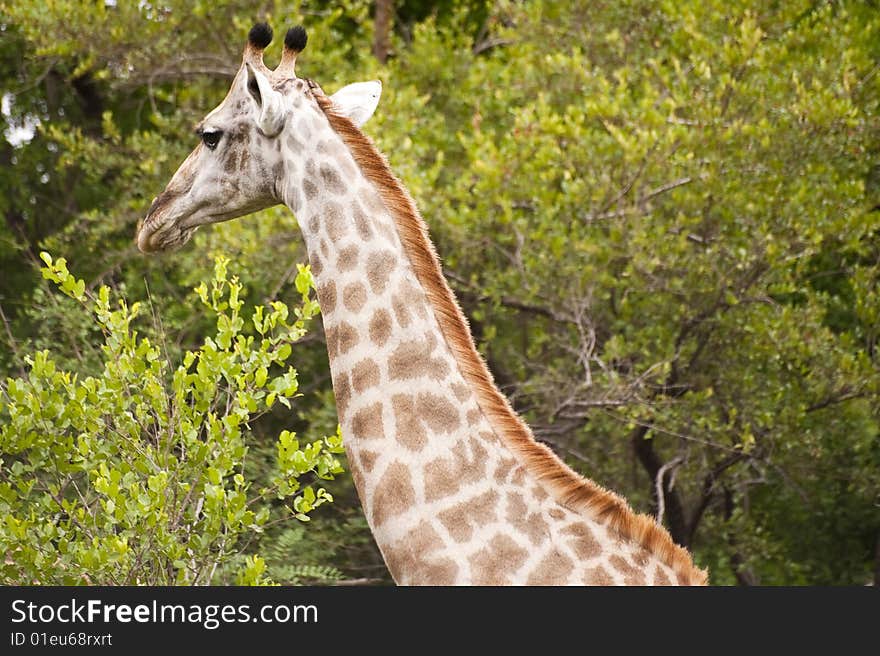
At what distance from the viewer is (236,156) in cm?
510

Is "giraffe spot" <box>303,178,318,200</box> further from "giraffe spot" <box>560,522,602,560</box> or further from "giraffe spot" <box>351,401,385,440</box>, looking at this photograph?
"giraffe spot" <box>560,522,602,560</box>

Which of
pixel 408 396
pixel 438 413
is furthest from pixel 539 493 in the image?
pixel 408 396

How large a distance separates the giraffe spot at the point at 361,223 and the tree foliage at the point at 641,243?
320 centimetres

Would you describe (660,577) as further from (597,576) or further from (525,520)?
(525,520)

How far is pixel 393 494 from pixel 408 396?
0.35 meters

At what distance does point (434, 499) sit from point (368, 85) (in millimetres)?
1987

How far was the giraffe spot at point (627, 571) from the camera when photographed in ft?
13.3

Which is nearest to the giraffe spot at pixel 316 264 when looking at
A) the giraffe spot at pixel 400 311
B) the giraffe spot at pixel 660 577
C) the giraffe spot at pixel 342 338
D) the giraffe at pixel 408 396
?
the giraffe at pixel 408 396

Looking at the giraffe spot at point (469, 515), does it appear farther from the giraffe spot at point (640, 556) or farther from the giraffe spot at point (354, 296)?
the giraffe spot at point (354, 296)

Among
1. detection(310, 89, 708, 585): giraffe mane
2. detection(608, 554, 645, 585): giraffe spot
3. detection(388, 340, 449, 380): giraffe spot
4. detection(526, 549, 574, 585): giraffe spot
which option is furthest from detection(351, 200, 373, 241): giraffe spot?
detection(608, 554, 645, 585): giraffe spot

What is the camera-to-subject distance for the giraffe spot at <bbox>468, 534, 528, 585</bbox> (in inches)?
161

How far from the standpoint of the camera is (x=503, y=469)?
4254 millimetres

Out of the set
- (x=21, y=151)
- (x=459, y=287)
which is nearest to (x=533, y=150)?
(x=459, y=287)

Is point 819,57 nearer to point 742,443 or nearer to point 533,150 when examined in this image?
point 533,150
